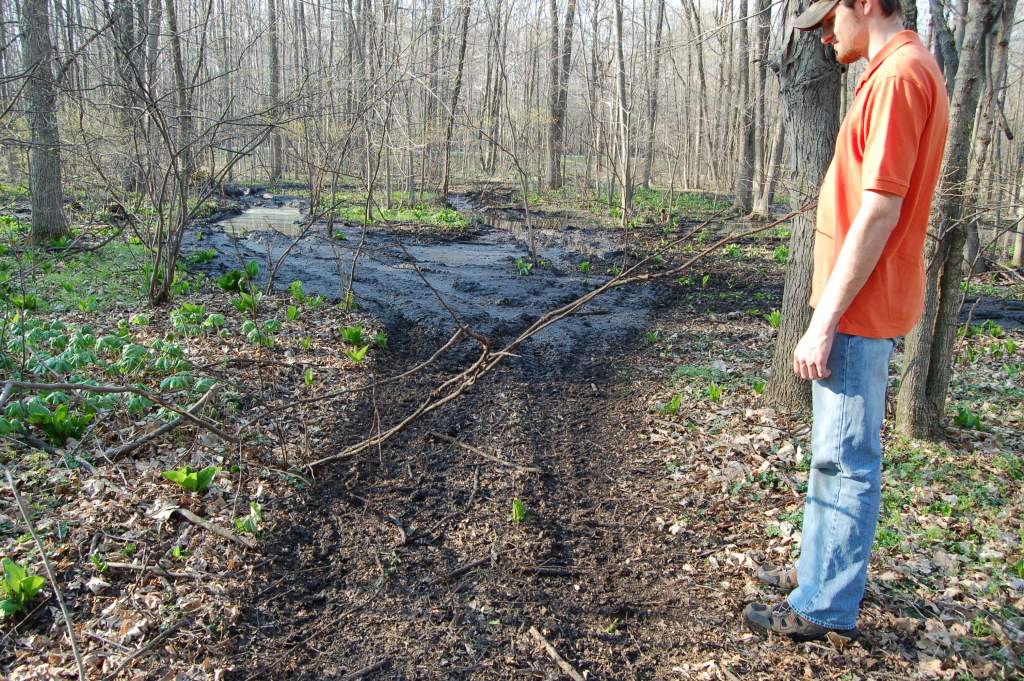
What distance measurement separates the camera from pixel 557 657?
→ 2.53 meters

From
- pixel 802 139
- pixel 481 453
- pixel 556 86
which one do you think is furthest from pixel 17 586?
pixel 556 86

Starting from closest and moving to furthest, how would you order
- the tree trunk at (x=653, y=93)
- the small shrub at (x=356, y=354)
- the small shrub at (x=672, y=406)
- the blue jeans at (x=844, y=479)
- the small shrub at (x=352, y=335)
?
the blue jeans at (x=844, y=479) → the small shrub at (x=672, y=406) → the small shrub at (x=356, y=354) → the small shrub at (x=352, y=335) → the tree trunk at (x=653, y=93)

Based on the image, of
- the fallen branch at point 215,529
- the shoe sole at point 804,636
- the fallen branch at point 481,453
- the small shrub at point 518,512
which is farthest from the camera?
the fallen branch at point 481,453

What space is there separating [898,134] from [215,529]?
348 centimetres

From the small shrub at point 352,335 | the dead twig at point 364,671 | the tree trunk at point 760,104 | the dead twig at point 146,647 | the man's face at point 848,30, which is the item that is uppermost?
the tree trunk at point 760,104

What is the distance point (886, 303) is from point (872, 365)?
0.22m

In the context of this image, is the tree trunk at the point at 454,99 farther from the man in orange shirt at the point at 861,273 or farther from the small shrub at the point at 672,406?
the man in orange shirt at the point at 861,273

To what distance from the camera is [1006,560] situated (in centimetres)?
295

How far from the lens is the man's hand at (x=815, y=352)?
85.4 inches

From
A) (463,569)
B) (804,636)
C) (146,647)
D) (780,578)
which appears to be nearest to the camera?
(804,636)

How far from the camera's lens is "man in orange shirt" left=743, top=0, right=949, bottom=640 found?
1987mm

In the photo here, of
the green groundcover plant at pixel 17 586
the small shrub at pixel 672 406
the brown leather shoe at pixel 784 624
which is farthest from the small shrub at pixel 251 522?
the small shrub at pixel 672 406

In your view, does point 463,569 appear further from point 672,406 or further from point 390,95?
point 390,95

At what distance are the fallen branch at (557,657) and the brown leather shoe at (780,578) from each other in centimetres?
99
